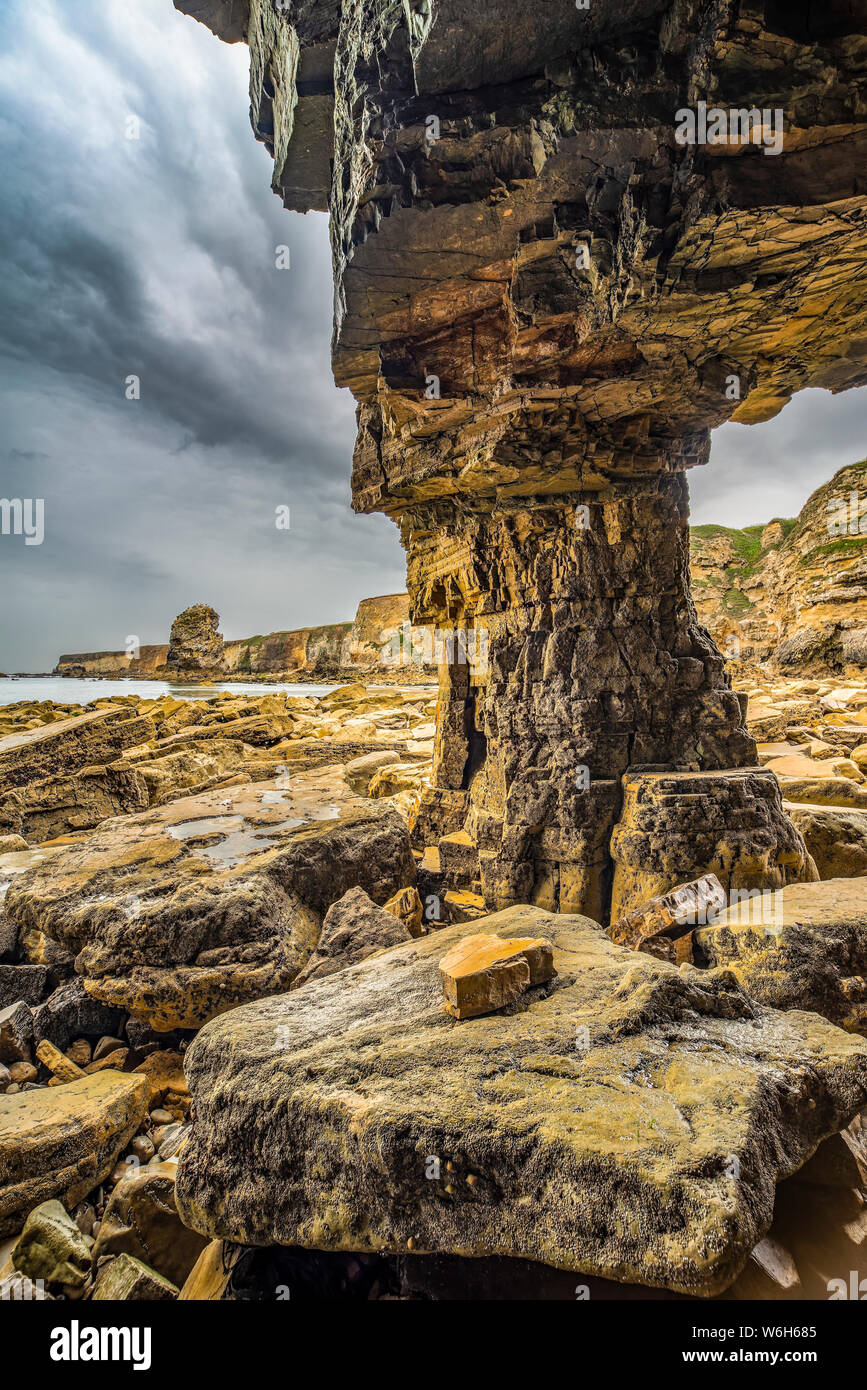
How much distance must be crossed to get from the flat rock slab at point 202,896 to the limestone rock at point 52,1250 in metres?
1.38

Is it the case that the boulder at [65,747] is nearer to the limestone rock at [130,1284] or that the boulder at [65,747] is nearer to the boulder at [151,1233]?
the boulder at [151,1233]

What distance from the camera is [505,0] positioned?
3.16 m

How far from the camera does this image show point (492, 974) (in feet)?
9.67

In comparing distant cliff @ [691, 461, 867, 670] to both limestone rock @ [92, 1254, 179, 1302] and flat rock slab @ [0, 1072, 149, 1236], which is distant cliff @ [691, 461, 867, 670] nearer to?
flat rock slab @ [0, 1072, 149, 1236]

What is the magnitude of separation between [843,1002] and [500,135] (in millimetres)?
6053

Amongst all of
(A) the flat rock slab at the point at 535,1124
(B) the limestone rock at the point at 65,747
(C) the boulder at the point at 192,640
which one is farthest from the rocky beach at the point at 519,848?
(C) the boulder at the point at 192,640

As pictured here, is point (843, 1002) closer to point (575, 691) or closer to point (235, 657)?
point (575, 691)

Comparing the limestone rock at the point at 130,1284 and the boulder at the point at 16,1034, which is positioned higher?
the boulder at the point at 16,1034

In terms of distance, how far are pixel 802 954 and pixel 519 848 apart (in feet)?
10.8

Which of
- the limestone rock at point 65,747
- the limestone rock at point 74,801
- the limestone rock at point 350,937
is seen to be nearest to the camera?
the limestone rock at point 350,937

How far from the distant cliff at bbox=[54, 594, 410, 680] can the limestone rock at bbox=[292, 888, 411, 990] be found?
1779 inches

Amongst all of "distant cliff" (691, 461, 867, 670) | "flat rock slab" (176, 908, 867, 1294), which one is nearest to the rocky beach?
"flat rock slab" (176, 908, 867, 1294)

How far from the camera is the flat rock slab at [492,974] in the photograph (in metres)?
2.85

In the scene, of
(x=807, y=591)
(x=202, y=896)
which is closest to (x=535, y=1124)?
(x=202, y=896)
